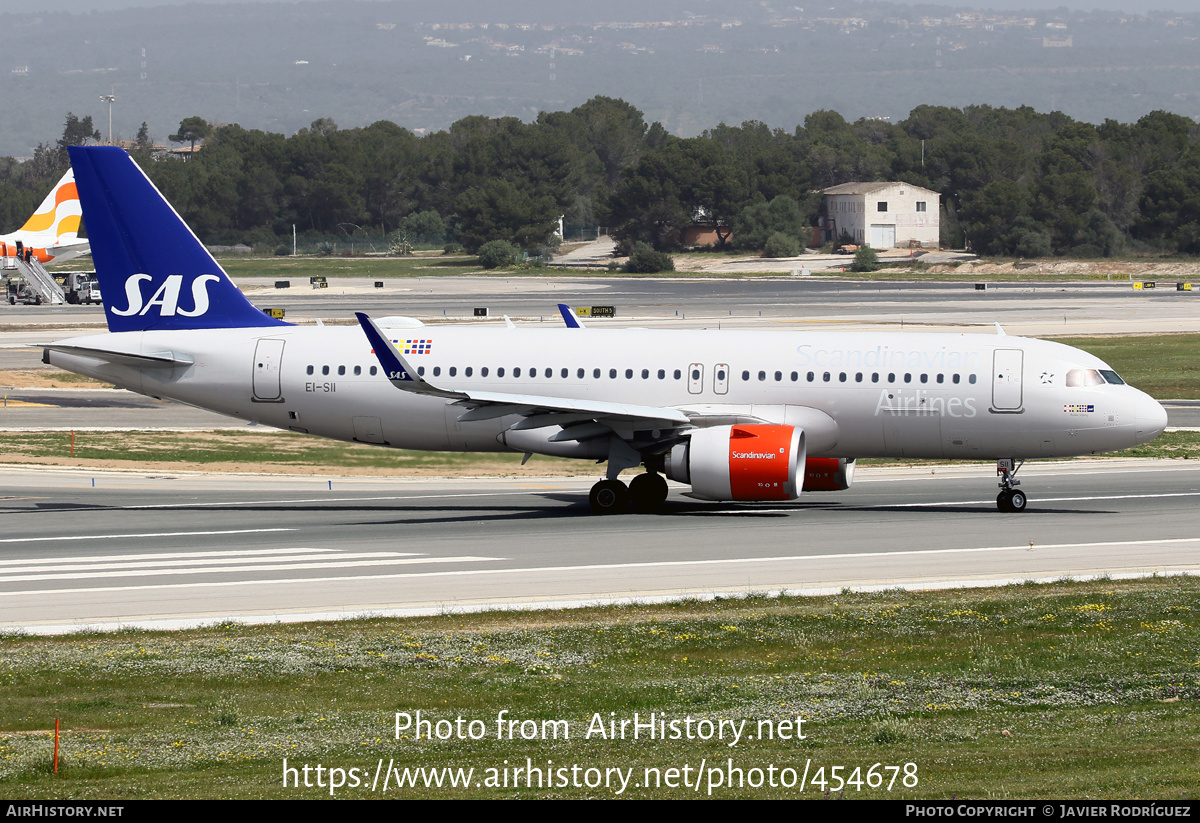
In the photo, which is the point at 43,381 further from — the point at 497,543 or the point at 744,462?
the point at 744,462

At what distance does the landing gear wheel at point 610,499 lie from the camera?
3316cm

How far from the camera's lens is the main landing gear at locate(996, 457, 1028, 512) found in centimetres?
3294

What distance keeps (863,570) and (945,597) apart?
2640 mm

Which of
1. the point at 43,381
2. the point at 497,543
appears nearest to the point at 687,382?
the point at 497,543

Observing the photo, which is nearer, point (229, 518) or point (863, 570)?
point (863, 570)

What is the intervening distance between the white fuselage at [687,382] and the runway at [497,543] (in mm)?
1990

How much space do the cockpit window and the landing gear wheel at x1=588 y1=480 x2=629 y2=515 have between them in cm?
1101

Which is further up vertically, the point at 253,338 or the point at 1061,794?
the point at 253,338

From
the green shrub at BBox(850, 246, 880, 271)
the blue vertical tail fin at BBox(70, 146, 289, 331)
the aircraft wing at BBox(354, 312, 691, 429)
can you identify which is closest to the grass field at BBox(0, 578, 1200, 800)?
the aircraft wing at BBox(354, 312, 691, 429)

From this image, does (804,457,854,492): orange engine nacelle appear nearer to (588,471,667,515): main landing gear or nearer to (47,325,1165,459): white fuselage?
(47,325,1165,459): white fuselage

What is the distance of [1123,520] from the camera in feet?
104

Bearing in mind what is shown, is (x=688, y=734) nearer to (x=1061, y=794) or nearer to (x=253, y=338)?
(x=1061, y=794)

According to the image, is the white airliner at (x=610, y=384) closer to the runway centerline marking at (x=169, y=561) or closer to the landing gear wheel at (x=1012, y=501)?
the landing gear wheel at (x=1012, y=501)

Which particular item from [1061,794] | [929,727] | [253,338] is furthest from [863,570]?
[253,338]
